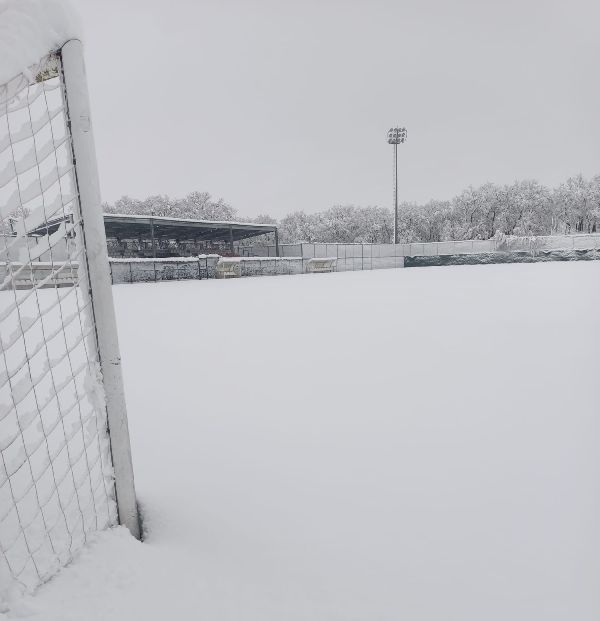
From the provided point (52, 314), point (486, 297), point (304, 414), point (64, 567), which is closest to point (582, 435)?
point (304, 414)

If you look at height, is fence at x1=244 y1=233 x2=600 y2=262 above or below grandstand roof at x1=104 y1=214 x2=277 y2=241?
below

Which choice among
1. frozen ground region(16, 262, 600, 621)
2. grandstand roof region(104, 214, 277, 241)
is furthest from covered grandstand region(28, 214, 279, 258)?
frozen ground region(16, 262, 600, 621)

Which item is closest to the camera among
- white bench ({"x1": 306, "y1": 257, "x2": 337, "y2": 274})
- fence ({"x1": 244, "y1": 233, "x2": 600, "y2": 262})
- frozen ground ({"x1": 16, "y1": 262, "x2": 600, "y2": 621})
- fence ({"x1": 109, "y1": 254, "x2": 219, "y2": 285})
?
frozen ground ({"x1": 16, "y1": 262, "x2": 600, "y2": 621})

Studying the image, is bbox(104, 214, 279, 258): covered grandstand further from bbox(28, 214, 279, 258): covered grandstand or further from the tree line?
the tree line

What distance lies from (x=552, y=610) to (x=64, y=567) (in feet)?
6.00

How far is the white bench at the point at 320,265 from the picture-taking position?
28.9m

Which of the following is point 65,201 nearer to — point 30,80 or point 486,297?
point 30,80

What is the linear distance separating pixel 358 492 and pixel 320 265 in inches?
1099

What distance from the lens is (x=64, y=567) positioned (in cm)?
144

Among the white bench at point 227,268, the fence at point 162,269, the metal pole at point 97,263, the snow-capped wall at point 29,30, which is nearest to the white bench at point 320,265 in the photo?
the white bench at point 227,268

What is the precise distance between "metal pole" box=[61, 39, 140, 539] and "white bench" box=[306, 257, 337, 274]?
27.4 metres

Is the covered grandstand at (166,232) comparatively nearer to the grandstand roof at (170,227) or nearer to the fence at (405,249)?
the grandstand roof at (170,227)

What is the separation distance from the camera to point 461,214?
199 ft

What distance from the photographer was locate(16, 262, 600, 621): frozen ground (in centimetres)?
144
